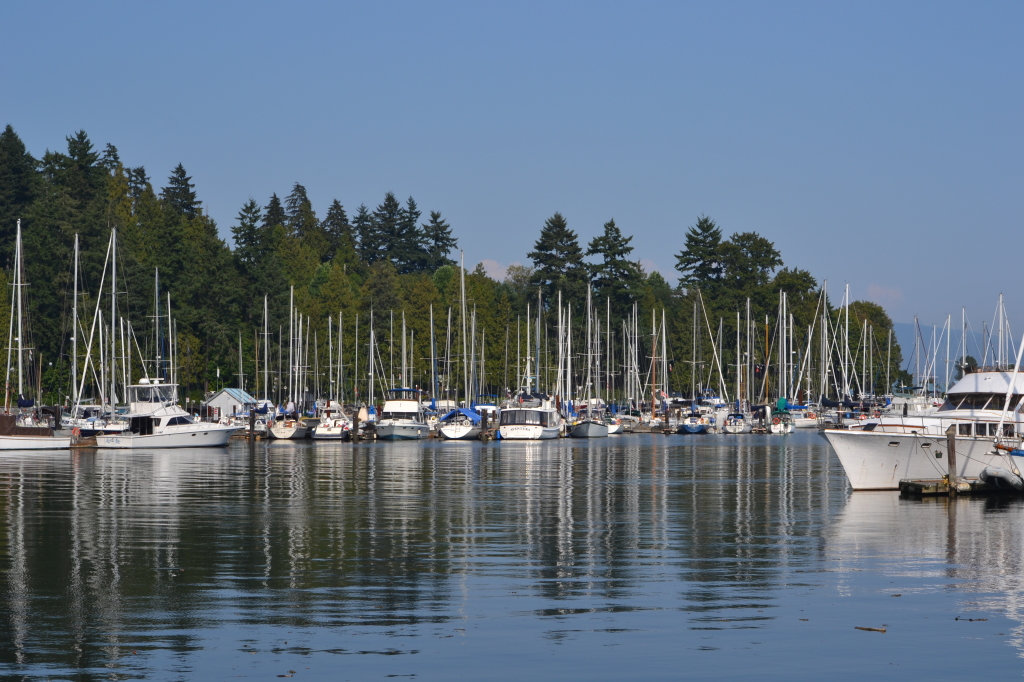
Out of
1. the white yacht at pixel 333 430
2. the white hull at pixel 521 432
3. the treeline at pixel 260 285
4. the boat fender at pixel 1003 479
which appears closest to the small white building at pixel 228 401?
the treeline at pixel 260 285

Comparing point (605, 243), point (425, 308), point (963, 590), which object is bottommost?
point (963, 590)

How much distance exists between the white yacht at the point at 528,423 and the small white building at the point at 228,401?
32.1 meters

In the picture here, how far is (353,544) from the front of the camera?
26609mm

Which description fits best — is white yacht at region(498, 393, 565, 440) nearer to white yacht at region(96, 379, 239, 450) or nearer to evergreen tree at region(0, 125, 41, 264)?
white yacht at region(96, 379, 239, 450)

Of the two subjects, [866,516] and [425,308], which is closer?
[866,516]

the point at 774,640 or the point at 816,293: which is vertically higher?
the point at 816,293

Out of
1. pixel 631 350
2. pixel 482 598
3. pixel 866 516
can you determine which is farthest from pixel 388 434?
pixel 482 598

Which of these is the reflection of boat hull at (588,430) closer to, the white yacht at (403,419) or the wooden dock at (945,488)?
the white yacht at (403,419)

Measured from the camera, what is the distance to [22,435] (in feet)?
239

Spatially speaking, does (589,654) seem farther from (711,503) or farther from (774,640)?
(711,503)

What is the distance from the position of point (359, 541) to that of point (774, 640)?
1234cm

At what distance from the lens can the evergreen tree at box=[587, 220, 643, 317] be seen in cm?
17138

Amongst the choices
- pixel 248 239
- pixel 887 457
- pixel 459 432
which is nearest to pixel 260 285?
pixel 248 239

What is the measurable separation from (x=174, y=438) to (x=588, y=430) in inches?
1350
